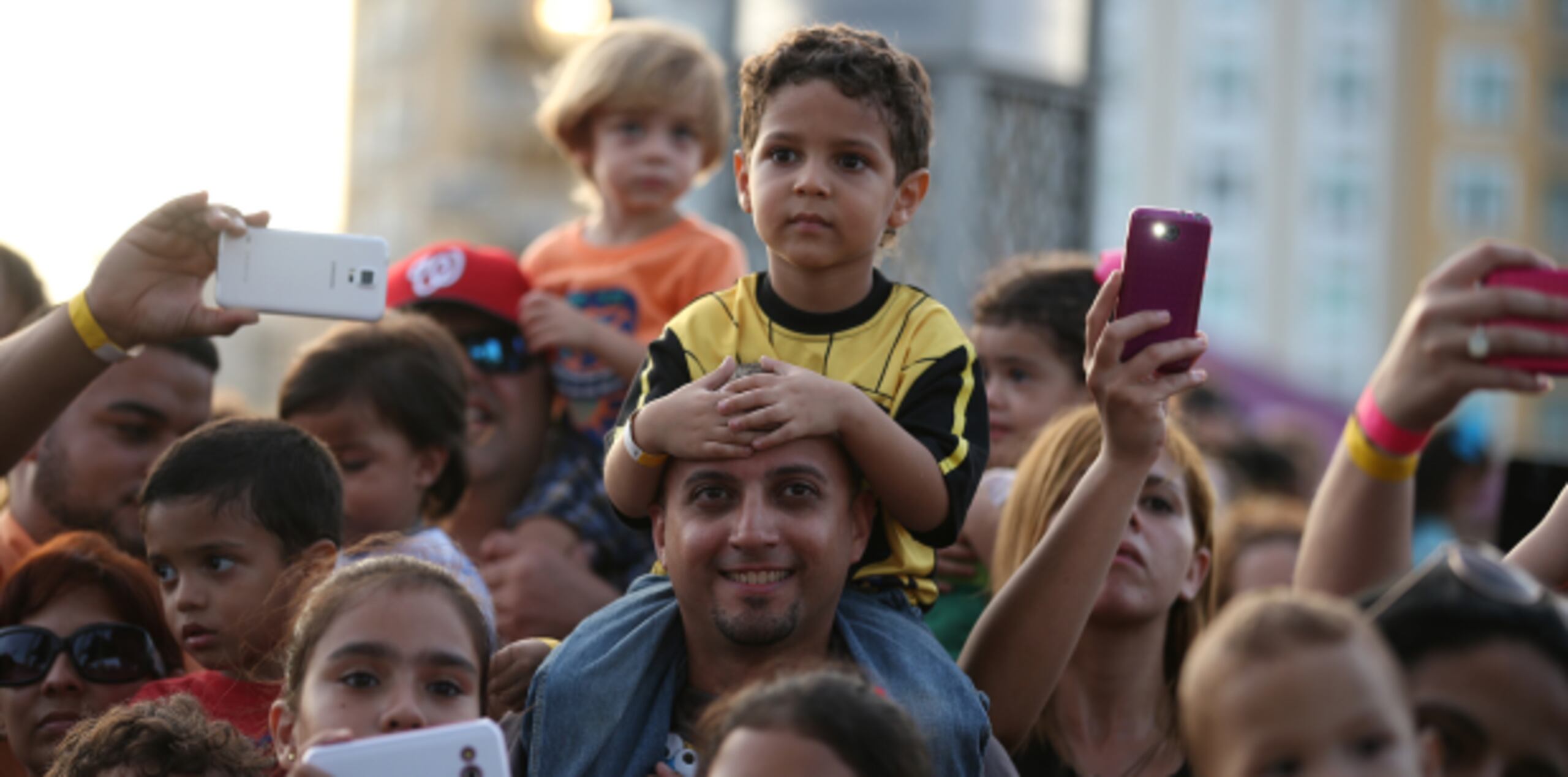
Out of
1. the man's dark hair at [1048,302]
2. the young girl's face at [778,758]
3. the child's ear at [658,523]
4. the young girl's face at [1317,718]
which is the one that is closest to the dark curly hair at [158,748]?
the child's ear at [658,523]

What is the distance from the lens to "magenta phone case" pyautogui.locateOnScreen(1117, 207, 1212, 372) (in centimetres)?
264

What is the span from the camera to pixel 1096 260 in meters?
4.68

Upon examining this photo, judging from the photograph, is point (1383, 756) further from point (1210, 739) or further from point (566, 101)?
point (566, 101)

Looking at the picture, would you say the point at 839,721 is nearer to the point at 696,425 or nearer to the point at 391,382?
the point at 696,425

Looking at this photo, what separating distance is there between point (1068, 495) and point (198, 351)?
7.34 ft

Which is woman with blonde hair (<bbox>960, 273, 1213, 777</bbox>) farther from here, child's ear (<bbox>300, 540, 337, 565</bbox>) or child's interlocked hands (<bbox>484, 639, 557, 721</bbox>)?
child's ear (<bbox>300, 540, 337, 565</bbox>)

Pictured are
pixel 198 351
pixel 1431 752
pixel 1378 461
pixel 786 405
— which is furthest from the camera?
pixel 198 351

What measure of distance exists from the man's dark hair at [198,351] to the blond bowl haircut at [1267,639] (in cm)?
294

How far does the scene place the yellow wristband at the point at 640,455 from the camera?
109 inches

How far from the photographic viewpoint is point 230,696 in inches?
124

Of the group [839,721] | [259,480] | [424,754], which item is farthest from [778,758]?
[259,480]

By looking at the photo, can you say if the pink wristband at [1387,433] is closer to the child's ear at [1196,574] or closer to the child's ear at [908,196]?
the child's ear at [908,196]

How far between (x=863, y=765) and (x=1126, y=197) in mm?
42410

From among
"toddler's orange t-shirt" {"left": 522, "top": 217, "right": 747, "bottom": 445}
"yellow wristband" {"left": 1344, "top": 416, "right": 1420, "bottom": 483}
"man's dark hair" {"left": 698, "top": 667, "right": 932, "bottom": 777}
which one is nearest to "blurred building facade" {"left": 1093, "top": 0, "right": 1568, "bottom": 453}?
"toddler's orange t-shirt" {"left": 522, "top": 217, "right": 747, "bottom": 445}
